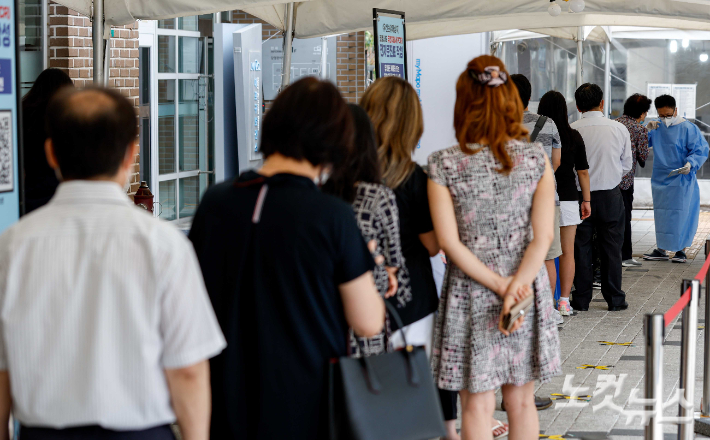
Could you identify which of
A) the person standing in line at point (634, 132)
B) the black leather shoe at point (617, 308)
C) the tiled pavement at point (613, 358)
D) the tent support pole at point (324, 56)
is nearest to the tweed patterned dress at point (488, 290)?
the tiled pavement at point (613, 358)

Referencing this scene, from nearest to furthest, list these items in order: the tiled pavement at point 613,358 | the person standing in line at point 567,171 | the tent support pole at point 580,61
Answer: the tiled pavement at point 613,358 < the person standing in line at point 567,171 < the tent support pole at point 580,61

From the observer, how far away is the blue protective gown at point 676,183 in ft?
28.9

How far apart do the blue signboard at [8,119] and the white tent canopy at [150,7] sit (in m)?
1.85

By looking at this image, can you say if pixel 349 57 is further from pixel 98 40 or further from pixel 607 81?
pixel 98 40

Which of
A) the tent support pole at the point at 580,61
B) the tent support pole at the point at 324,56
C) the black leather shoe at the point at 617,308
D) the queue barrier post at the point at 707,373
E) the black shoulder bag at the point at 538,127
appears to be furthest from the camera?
the tent support pole at the point at 324,56

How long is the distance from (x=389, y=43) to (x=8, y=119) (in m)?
3.08

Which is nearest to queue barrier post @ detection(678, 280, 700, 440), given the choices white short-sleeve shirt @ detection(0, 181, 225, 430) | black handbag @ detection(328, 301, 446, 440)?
black handbag @ detection(328, 301, 446, 440)

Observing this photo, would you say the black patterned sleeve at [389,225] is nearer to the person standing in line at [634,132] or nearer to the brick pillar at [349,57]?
the person standing in line at [634,132]

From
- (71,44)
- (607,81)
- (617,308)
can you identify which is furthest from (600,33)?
(71,44)

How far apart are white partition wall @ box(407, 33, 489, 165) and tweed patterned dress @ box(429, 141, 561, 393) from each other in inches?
182

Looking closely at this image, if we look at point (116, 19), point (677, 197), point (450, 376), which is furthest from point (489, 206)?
point (677, 197)

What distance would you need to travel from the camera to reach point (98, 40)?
4.33 metres

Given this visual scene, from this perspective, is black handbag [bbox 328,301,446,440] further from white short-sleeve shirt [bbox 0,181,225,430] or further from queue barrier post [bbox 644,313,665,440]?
queue barrier post [bbox 644,313,665,440]

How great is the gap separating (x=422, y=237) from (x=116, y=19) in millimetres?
2614
